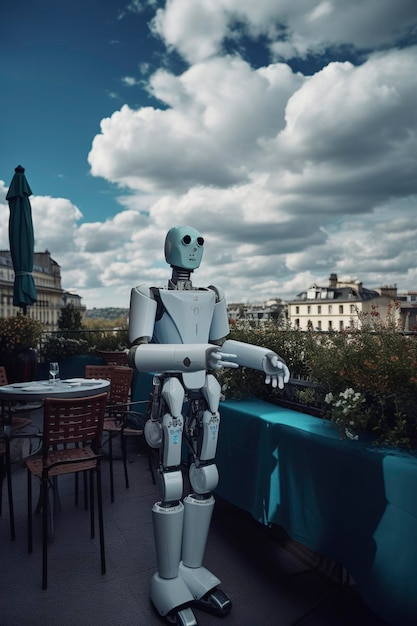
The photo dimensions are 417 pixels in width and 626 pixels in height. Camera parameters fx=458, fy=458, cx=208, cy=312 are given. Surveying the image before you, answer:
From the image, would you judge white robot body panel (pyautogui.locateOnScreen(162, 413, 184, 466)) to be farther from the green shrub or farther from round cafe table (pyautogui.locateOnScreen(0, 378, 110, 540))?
round cafe table (pyautogui.locateOnScreen(0, 378, 110, 540))

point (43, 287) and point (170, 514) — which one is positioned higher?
point (43, 287)

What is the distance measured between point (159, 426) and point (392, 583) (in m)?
1.25

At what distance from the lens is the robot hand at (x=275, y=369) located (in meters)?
2.31

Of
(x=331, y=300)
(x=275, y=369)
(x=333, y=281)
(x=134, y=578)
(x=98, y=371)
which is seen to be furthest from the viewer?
(x=333, y=281)

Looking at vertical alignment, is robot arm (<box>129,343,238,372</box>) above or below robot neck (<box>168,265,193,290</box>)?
below

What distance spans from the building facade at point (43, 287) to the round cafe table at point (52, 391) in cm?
5109

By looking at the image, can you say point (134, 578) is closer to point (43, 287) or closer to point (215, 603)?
point (215, 603)

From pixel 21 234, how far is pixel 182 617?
569 cm

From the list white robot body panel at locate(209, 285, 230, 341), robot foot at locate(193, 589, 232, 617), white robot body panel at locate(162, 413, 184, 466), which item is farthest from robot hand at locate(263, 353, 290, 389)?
robot foot at locate(193, 589, 232, 617)

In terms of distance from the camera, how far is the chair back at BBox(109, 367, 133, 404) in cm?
429

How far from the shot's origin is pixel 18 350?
6531mm

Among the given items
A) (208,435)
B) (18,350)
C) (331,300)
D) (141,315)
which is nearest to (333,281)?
(331,300)

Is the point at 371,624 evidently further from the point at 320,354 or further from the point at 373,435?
the point at 320,354

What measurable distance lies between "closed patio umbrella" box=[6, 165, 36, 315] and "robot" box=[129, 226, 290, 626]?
477 centimetres
